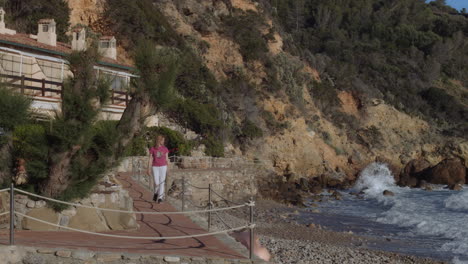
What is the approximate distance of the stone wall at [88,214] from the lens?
9016 millimetres

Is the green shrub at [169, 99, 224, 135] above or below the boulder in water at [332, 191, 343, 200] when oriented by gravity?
above

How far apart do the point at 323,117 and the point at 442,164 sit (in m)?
10.4

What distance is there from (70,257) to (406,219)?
1758 cm

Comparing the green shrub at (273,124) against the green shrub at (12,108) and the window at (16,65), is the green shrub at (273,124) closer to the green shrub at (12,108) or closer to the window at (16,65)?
the window at (16,65)

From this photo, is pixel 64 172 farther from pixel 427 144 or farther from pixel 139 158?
pixel 427 144

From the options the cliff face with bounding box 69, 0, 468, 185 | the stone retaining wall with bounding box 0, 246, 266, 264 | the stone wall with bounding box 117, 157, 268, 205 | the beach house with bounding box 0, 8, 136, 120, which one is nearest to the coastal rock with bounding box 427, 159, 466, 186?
the cliff face with bounding box 69, 0, 468, 185

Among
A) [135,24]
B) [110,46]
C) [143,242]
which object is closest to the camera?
[143,242]

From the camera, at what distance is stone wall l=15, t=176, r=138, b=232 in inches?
355

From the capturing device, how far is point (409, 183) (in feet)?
131

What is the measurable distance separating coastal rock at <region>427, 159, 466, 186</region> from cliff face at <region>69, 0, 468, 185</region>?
17.7 ft

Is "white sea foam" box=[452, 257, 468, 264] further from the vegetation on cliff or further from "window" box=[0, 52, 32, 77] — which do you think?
the vegetation on cliff

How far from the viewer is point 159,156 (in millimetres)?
11633

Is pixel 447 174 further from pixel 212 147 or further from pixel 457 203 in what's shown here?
pixel 212 147

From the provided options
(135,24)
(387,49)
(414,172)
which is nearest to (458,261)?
(135,24)
